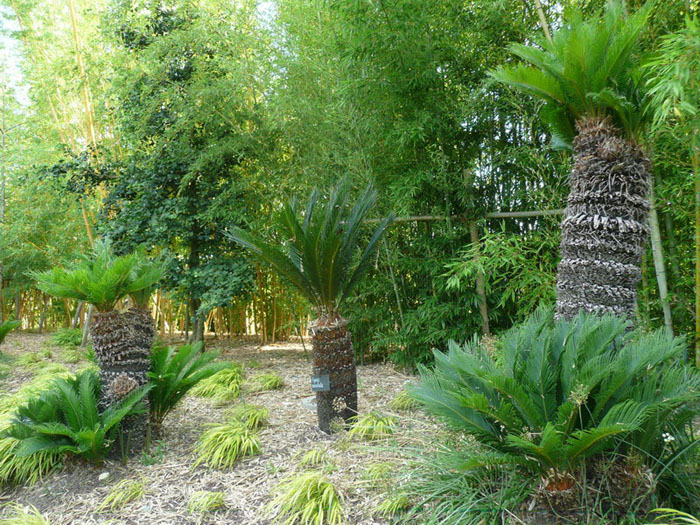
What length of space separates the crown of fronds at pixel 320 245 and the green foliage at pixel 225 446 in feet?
2.77

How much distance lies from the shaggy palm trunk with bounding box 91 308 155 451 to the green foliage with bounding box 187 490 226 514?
2.30ft

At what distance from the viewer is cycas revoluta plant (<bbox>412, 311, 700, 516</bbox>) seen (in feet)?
4.80

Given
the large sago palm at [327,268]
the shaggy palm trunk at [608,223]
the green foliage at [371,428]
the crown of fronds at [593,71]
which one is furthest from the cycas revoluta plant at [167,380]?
the crown of fronds at [593,71]

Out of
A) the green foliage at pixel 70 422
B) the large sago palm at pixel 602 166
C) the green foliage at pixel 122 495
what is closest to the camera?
the large sago palm at pixel 602 166

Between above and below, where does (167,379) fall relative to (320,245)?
below

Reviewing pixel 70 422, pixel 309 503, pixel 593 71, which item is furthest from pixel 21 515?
pixel 593 71

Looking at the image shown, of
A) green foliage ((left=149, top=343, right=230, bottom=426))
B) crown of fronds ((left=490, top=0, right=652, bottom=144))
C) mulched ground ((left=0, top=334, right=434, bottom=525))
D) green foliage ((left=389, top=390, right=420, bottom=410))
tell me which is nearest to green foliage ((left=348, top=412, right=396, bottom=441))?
mulched ground ((left=0, top=334, right=434, bottom=525))

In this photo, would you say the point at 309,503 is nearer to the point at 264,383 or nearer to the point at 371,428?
the point at 371,428

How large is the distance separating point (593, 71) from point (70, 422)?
3106mm

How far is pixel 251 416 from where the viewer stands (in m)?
2.98

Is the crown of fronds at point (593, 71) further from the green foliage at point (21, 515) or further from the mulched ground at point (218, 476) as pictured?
the green foliage at point (21, 515)

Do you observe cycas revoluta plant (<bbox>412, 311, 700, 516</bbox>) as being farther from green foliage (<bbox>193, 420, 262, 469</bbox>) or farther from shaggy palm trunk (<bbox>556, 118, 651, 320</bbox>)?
green foliage (<bbox>193, 420, 262, 469</bbox>)

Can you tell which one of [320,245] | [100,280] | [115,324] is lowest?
[115,324]

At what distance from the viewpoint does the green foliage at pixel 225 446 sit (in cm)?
250
